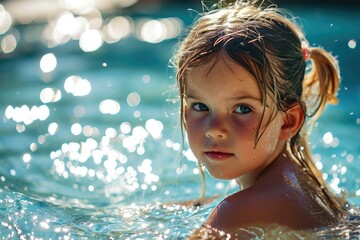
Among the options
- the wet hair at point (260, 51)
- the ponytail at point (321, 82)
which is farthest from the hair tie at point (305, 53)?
the ponytail at point (321, 82)

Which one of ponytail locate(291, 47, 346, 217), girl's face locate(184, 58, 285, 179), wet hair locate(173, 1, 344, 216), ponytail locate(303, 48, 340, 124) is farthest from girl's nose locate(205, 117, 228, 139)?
ponytail locate(303, 48, 340, 124)

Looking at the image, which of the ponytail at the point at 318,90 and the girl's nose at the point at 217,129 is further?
the ponytail at the point at 318,90

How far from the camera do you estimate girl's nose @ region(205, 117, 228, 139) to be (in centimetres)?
264

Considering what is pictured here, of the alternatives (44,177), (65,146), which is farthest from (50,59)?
(44,177)

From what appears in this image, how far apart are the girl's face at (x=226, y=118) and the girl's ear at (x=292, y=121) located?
88 mm

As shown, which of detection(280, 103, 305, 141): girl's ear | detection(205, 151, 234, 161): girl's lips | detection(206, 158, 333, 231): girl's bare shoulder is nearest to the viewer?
detection(206, 158, 333, 231): girl's bare shoulder

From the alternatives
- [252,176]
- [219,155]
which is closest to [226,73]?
[219,155]

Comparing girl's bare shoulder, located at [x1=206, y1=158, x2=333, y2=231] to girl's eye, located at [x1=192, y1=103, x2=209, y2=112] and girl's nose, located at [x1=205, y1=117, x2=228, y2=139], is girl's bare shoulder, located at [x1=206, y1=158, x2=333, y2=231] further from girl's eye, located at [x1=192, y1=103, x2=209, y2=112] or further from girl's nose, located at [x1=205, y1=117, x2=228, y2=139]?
girl's eye, located at [x1=192, y1=103, x2=209, y2=112]

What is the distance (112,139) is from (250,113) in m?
2.49

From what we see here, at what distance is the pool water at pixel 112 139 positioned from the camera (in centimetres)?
318

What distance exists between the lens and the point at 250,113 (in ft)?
8.79

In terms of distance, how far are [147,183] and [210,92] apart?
1.67 metres

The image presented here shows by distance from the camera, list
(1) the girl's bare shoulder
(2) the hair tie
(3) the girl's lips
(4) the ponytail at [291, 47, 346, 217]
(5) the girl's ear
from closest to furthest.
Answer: (1) the girl's bare shoulder, (3) the girl's lips, (5) the girl's ear, (2) the hair tie, (4) the ponytail at [291, 47, 346, 217]

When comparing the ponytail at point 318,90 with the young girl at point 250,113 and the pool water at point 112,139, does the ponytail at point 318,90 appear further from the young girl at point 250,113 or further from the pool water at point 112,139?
the pool water at point 112,139
